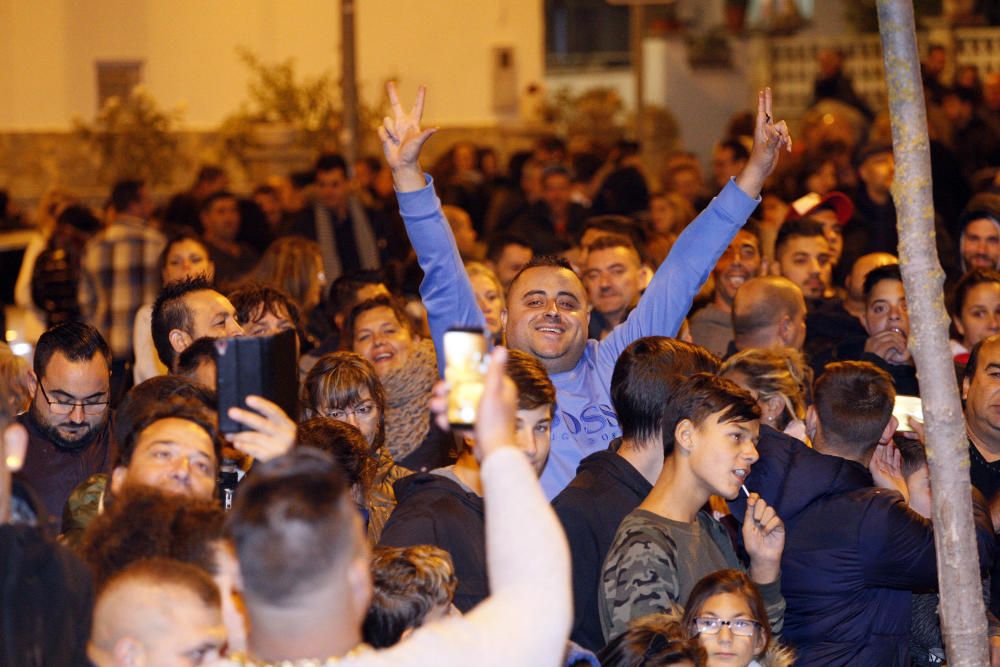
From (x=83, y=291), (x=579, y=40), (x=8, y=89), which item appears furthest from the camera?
(x=579, y=40)

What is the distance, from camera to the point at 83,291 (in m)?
10.1

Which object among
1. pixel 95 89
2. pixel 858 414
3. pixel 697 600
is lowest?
pixel 697 600

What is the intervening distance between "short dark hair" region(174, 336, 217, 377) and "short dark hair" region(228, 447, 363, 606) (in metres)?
2.63

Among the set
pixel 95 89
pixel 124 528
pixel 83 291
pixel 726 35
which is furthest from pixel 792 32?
pixel 124 528

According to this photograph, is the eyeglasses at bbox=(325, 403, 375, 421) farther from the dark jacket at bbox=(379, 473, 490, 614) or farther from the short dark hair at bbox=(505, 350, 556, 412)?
the short dark hair at bbox=(505, 350, 556, 412)

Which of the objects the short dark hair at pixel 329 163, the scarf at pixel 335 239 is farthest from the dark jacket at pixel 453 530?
the short dark hair at pixel 329 163

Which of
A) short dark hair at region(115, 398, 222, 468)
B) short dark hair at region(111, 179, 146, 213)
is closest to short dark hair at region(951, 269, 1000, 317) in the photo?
short dark hair at region(115, 398, 222, 468)

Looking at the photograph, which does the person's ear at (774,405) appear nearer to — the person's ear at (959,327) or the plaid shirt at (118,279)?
the person's ear at (959,327)

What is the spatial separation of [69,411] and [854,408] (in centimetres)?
276

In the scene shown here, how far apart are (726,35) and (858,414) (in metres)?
23.5

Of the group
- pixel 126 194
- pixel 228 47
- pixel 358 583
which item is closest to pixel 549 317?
pixel 358 583

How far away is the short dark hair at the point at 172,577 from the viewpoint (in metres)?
3.18

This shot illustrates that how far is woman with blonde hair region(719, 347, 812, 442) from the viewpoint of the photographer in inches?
230

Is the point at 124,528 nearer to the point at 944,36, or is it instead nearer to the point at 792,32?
the point at 944,36
